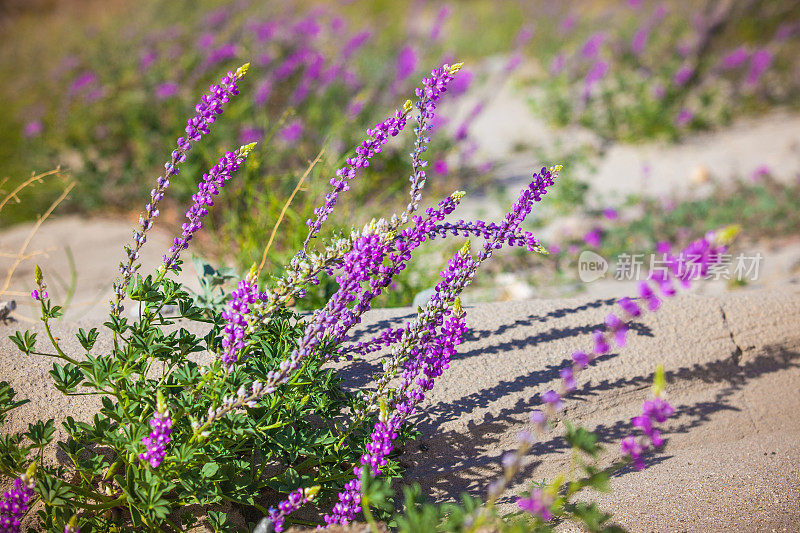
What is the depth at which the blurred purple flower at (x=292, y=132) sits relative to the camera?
15.1ft

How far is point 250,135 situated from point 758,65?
19.5ft

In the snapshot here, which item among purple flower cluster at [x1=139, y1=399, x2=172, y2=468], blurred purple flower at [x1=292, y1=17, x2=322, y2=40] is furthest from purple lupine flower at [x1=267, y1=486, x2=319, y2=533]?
blurred purple flower at [x1=292, y1=17, x2=322, y2=40]

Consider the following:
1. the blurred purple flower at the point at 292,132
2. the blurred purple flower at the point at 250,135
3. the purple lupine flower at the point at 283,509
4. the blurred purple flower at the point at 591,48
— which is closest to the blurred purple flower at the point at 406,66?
the blurred purple flower at the point at 292,132

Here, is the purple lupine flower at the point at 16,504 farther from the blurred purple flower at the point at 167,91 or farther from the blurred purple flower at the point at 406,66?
the blurred purple flower at the point at 406,66

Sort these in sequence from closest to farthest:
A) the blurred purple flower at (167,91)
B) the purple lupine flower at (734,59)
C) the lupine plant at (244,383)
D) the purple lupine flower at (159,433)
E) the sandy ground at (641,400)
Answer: the purple lupine flower at (159,433), the lupine plant at (244,383), the sandy ground at (641,400), the blurred purple flower at (167,91), the purple lupine flower at (734,59)

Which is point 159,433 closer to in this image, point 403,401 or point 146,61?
point 403,401

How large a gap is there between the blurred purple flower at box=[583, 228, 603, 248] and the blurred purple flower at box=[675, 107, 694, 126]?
A: 2.61 m

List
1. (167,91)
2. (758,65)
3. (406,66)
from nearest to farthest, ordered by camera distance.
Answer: (167,91) < (406,66) < (758,65)

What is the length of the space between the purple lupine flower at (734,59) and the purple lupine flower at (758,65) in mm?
127

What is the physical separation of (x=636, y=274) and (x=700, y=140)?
3.35m

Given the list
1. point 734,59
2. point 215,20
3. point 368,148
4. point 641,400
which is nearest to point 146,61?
point 215,20

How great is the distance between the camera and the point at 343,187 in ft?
5.20

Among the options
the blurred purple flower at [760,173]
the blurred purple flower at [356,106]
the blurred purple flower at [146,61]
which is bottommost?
the blurred purple flower at [760,173]

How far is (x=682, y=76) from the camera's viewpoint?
658 centimetres
